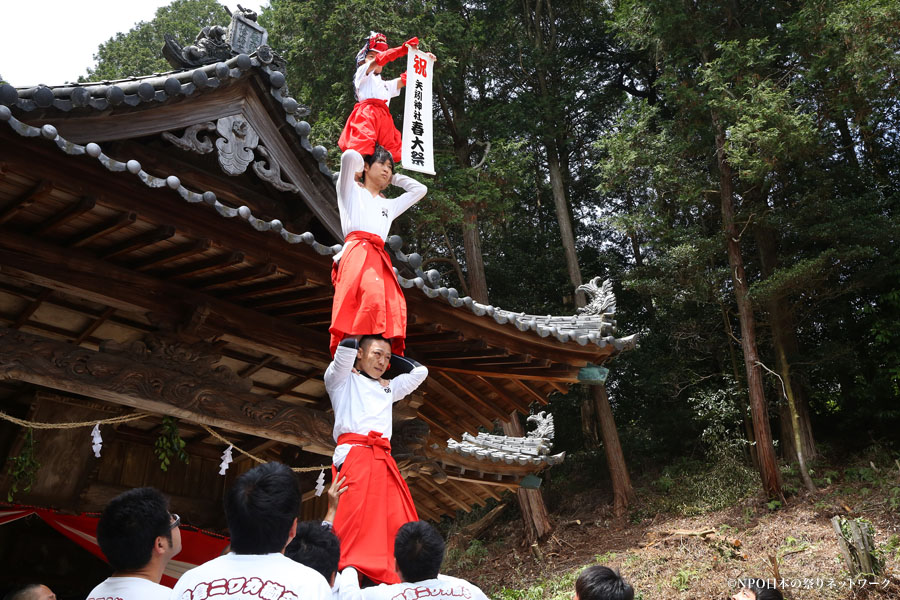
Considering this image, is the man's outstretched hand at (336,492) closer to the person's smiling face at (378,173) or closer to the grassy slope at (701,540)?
the person's smiling face at (378,173)

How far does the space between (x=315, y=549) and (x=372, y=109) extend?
8.81 feet

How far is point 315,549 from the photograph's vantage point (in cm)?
290

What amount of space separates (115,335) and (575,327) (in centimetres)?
395

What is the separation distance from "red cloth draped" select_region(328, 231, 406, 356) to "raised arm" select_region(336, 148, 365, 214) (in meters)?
0.22

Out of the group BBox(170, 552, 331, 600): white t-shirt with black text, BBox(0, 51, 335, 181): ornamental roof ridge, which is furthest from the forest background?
BBox(170, 552, 331, 600): white t-shirt with black text

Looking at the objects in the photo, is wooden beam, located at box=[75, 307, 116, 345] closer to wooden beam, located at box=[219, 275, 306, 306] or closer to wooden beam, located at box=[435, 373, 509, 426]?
wooden beam, located at box=[219, 275, 306, 306]

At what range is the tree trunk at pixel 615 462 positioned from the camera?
58.8 feet

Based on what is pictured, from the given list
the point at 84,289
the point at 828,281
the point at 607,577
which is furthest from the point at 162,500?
the point at 828,281

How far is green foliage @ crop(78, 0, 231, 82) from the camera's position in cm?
2341

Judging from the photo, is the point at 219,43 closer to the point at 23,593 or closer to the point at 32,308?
the point at 32,308

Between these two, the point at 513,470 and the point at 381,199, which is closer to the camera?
the point at 381,199

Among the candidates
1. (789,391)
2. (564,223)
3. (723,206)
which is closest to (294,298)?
(723,206)

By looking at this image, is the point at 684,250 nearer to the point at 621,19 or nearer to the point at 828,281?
the point at 828,281

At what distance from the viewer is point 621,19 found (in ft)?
59.6
